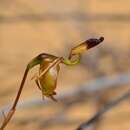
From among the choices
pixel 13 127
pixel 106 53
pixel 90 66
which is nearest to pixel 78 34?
pixel 106 53

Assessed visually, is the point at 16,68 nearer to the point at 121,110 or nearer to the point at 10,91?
the point at 10,91

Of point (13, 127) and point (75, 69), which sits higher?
point (75, 69)

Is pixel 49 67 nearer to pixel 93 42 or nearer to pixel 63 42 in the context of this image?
pixel 93 42

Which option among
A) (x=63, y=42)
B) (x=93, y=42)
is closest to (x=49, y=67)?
(x=93, y=42)

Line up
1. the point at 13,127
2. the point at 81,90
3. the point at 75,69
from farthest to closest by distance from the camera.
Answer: the point at 75,69, the point at 81,90, the point at 13,127

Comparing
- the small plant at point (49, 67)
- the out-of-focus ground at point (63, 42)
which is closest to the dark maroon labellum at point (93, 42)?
the small plant at point (49, 67)

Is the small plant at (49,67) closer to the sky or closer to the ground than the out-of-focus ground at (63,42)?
closer to the ground

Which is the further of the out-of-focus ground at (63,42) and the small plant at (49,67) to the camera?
the out-of-focus ground at (63,42)

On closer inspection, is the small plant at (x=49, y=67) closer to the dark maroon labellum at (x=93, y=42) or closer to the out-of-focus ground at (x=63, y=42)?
the dark maroon labellum at (x=93, y=42)
